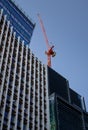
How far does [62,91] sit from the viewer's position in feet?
366

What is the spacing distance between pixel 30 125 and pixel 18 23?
189 ft

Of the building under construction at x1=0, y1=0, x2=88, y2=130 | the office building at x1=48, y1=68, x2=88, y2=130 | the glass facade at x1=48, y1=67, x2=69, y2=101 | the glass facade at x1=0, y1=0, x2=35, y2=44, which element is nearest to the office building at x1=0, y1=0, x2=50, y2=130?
the building under construction at x1=0, y1=0, x2=88, y2=130

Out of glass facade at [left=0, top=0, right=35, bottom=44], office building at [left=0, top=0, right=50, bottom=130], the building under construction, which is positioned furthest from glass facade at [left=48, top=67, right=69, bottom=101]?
glass facade at [left=0, top=0, right=35, bottom=44]

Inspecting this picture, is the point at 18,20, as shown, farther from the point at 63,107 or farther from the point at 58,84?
the point at 63,107

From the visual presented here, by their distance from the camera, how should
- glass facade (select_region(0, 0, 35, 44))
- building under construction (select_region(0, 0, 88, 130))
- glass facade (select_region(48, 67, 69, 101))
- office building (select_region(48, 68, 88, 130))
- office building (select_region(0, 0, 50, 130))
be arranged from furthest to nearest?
glass facade (select_region(0, 0, 35, 44)) < glass facade (select_region(48, 67, 69, 101)) < office building (select_region(48, 68, 88, 130)) < building under construction (select_region(0, 0, 88, 130)) < office building (select_region(0, 0, 50, 130))

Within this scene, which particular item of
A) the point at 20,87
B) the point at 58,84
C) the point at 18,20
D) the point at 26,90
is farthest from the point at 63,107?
the point at 18,20

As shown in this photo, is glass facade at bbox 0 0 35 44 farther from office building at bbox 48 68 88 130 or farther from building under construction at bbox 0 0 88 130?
office building at bbox 48 68 88 130

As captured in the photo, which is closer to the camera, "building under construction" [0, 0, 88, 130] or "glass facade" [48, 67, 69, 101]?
"building under construction" [0, 0, 88, 130]

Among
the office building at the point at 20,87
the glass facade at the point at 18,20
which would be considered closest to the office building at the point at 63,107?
the office building at the point at 20,87

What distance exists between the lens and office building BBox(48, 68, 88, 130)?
283ft

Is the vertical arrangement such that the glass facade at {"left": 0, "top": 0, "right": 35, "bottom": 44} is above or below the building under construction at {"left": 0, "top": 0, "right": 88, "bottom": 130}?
above

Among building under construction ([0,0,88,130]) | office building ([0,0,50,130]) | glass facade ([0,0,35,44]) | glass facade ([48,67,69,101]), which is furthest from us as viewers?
glass facade ([0,0,35,44])

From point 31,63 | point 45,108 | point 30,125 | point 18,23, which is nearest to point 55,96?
point 45,108

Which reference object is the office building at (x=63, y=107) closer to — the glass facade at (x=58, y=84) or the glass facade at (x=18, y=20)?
the glass facade at (x=58, y=84)
